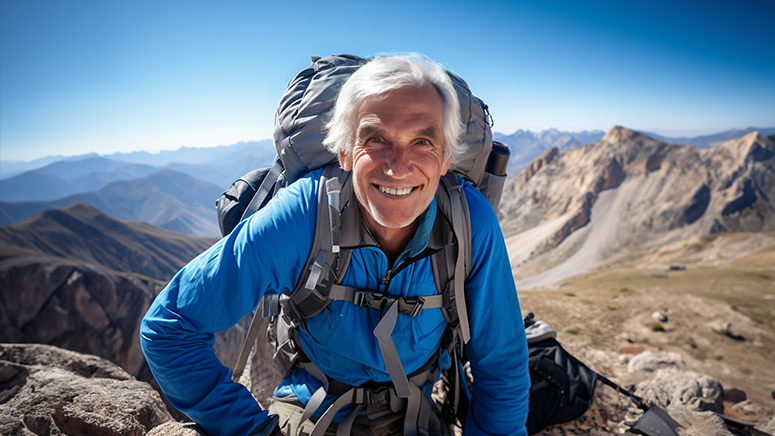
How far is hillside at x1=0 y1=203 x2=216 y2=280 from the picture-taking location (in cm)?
5662

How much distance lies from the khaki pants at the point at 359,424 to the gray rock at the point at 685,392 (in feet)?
13.3

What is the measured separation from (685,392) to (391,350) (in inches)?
223

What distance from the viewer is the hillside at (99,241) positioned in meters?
56.6

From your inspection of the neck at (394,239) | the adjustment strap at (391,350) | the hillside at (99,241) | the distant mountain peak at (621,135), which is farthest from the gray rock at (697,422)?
the distant mountain peak at (621,135)

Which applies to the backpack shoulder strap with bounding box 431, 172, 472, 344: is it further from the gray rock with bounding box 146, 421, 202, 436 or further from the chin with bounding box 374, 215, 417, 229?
the gray rock with bounding box 146, 421, 202, 436

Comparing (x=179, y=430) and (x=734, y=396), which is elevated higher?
(x=179, y=430)

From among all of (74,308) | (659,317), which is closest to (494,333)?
(659,317)

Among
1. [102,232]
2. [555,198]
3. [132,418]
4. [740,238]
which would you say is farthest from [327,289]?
[555,198]

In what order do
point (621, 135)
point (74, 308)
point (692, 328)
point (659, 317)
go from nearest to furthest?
1. point (692, 328)
2. point (659, 317)
3. point (74, 308)
4. point (621, 135)

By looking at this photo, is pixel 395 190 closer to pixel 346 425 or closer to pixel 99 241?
pixel 346 425

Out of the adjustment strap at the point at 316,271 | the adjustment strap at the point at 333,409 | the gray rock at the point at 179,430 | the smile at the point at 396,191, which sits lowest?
the adjustment strap at the point at 333,409

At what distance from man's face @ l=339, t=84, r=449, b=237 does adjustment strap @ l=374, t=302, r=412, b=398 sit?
0.58m

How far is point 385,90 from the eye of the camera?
6.72 feet

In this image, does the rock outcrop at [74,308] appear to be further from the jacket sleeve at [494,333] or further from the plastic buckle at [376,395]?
the jacket sleeve at [494,333]
